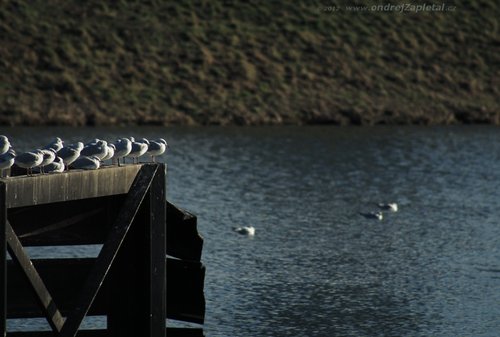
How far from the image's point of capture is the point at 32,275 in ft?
55.2

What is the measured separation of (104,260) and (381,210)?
21699 millimetres

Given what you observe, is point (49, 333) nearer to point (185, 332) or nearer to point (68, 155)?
point (185, 332)

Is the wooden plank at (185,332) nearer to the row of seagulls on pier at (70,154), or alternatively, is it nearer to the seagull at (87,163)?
the row of seagulls on pier at (70,154)

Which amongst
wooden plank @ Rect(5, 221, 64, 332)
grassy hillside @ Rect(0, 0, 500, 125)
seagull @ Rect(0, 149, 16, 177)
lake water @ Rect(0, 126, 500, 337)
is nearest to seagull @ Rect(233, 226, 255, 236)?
lake water @ Rect(0, 126, 500, 337)

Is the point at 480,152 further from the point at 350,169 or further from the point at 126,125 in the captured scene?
the point at 126,125

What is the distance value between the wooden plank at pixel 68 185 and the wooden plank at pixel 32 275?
43 centimetres

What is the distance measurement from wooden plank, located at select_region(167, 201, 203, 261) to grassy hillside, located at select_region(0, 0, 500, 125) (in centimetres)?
3989

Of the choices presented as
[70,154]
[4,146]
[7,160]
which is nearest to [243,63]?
[4,146]

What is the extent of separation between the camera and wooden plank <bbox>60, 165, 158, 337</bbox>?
17.8 m

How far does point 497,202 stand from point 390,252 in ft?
33.5

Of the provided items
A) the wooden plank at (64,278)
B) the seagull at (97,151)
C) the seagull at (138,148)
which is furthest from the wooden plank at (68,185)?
the wooden plank at (64,278)

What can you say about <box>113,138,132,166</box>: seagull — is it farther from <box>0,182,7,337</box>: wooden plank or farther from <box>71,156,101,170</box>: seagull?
<box>0,182,7,337</box>: wooden plank

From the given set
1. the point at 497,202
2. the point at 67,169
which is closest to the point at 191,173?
the point at 497,202

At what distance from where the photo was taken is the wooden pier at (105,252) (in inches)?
662
